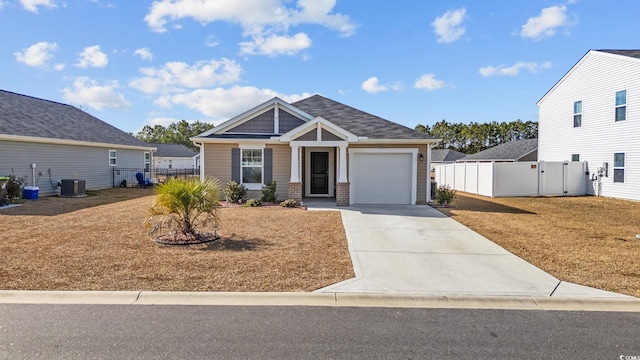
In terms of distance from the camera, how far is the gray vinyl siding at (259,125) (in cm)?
1578

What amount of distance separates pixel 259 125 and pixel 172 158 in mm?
46697

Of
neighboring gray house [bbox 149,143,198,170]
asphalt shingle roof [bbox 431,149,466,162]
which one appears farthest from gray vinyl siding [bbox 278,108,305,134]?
neighboring gray house [bbox 149,143,198,170]

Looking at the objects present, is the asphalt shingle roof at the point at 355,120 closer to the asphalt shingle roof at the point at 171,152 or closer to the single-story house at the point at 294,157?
the single-story house at the point at 294,157

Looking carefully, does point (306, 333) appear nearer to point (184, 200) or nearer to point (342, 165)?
point (184, 200)

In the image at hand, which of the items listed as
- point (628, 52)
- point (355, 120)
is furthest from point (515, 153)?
point (355, 120)

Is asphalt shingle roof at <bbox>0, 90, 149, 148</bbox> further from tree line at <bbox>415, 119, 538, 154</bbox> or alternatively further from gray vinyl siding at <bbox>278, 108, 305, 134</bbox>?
tree line at <bbox>415, 119, 538, 154</bbox>

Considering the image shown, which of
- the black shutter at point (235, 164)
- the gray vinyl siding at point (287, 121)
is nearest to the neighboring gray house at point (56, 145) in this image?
the black shutter at point (235, 164)

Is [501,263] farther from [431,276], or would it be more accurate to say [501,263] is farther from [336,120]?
[336,120]

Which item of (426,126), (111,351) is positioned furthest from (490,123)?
(111,351)

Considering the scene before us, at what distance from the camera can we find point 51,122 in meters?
21.1

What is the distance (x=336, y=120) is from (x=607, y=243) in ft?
37.0

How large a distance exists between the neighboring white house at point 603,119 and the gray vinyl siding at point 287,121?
15.8 m

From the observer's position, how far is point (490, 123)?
68000 millimetres

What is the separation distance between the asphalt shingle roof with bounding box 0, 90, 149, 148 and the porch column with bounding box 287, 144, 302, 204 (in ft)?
41.8
